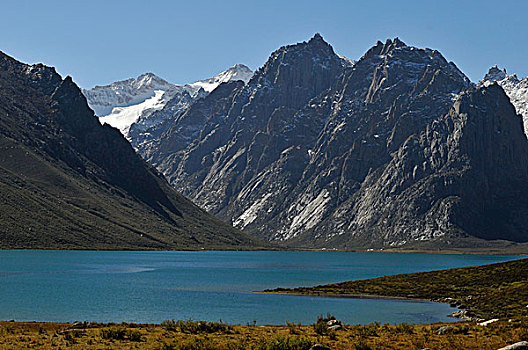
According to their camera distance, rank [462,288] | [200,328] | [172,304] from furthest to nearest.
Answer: [462,288], [172,304], [200,328]

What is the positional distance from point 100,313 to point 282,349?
4331 cm

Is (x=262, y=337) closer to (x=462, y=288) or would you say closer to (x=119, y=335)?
(x=119, y=335)

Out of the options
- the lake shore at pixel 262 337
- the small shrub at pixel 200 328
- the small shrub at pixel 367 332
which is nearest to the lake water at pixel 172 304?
the small shrub at pixel 200 328

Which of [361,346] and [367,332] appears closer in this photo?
[361,346]

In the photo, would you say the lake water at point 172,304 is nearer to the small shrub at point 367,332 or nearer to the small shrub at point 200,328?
the small shrub at point 200,328

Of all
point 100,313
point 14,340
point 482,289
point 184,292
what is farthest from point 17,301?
point 482,289

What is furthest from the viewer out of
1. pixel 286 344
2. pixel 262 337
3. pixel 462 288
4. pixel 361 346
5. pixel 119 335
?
pixel 462 288

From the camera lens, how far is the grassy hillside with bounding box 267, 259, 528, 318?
294ft

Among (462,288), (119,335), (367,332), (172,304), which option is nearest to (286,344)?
(367,332)

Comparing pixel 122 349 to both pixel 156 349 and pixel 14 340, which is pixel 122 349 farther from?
pixel 14 340

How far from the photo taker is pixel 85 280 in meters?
136

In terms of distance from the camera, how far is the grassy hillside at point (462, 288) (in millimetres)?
89500

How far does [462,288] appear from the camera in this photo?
113 metres

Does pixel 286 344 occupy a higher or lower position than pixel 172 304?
higher
